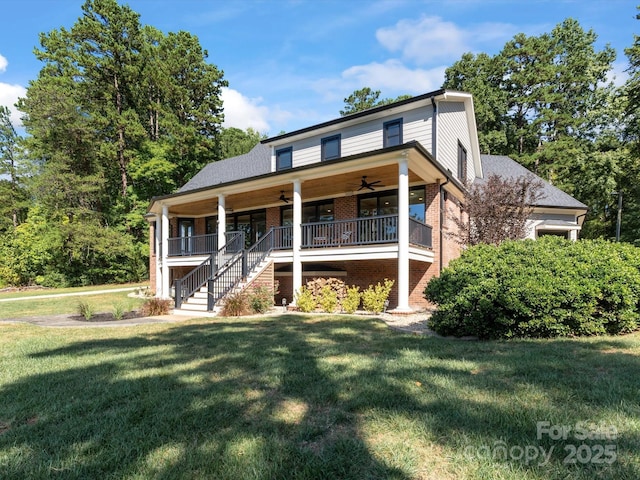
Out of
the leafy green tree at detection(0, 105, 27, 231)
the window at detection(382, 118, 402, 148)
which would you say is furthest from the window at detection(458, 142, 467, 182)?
the leafy green tree at detection(0, 105, 27, 231)

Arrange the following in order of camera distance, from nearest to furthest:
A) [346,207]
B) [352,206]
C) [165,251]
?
[352,206] < [346,207] < [165,251]

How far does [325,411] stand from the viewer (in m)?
3.04

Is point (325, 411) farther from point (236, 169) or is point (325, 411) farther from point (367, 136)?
point (236, 169)

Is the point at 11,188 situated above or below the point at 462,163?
above

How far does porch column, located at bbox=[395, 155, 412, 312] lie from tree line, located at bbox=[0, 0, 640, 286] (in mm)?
20756

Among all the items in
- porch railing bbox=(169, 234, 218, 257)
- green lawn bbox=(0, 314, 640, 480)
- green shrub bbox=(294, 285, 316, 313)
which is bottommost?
green shrub bbox=(294, 285, 316, 313)

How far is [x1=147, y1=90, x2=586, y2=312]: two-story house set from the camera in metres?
11.0

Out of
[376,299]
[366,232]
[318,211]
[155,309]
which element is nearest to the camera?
[376,299]

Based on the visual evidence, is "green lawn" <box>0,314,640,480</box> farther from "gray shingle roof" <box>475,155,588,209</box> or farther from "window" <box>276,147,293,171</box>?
"gray shingle roof" <box>475,155,588,209</box>

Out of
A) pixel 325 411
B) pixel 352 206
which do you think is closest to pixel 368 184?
pixel 352 206

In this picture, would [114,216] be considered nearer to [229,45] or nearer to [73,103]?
[73,103]

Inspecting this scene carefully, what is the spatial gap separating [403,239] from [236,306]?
522 centimetres

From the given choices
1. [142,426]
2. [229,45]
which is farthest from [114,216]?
[142,426]

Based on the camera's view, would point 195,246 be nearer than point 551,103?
Yes
